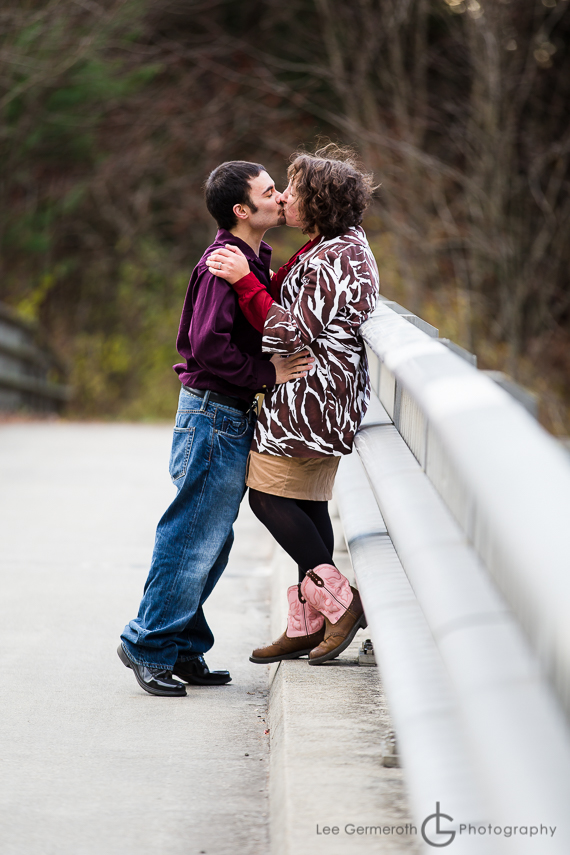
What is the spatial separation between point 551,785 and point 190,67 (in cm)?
1918

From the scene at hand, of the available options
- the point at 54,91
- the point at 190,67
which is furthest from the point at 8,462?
the point at 190,67

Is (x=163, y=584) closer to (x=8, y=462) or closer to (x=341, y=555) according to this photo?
(x=341, y=555)

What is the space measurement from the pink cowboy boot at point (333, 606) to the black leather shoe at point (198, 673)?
19.6 inches

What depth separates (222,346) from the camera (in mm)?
3447

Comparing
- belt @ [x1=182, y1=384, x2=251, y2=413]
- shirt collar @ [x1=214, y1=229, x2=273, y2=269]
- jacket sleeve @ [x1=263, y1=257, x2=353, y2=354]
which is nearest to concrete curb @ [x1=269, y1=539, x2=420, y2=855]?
belt @ [x1=182, y1=384, x2=251, y2=413]

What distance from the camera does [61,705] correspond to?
3.61 metres

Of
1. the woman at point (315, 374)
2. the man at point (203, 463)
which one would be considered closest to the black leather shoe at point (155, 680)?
the man at point (203, 463)

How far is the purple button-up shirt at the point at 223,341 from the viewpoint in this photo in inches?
136

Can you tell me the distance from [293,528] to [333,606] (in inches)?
10.9

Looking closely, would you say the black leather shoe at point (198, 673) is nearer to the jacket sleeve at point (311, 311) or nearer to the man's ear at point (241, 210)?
the jacket sleeve at point (311, 311)

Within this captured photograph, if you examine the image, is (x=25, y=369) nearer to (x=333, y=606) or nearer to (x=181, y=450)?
(x=181, y=450)

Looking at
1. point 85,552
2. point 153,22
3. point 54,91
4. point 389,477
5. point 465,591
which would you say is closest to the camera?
point 465,591

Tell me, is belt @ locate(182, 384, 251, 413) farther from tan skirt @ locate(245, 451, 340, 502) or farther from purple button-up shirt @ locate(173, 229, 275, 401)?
tan skirt @ locate(245, 451, 340, 502)

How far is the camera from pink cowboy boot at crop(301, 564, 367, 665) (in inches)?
140
